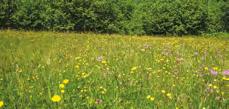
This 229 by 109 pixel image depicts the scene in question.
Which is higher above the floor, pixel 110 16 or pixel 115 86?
pixel 115 86

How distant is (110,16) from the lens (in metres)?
22.2

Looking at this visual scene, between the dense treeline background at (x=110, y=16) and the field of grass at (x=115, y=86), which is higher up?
the field of grass at (x=115, y=86)

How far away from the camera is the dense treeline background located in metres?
21.5

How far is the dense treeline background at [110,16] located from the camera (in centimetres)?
2147

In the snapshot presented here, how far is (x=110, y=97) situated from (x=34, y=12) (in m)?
17.5

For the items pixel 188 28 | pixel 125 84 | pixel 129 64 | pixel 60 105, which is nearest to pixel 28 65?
pixel 129 64

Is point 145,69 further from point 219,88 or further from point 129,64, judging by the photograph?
point 219,88

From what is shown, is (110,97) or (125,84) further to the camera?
(125,84)

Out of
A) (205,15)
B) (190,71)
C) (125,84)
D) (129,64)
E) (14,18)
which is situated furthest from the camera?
(205,15)

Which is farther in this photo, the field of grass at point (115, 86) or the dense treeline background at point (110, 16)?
the dense treeline background at point (110, 16)

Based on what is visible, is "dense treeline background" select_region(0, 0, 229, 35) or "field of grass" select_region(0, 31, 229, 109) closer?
"field of grass" select_region(0, 31, 229, 109)

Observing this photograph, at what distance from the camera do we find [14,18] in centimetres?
2134

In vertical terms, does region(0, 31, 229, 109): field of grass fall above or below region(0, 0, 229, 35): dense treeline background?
above

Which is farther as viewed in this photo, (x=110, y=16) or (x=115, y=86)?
(x=110, y=16)
